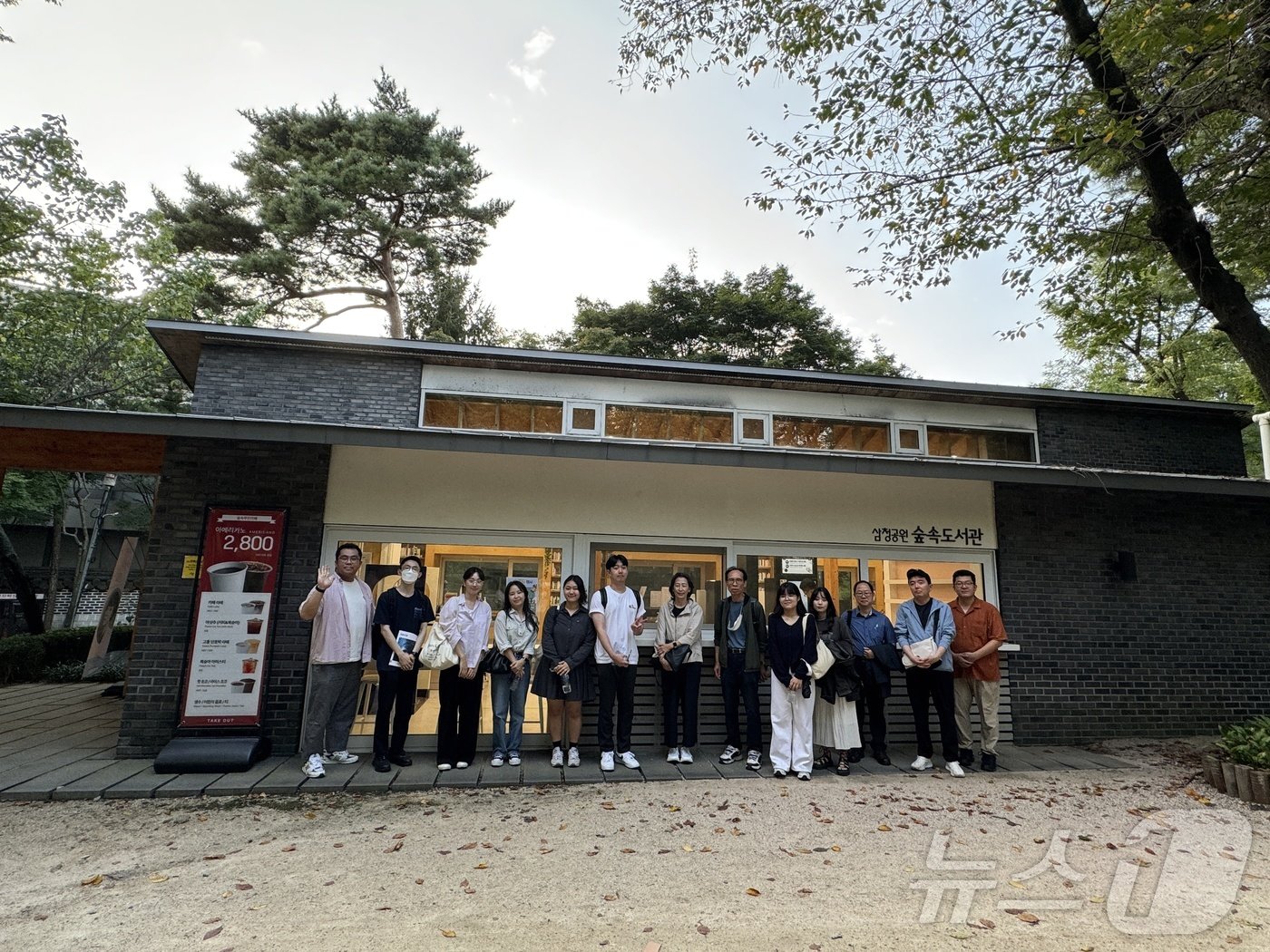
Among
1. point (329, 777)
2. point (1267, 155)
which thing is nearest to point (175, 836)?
point (329, 777)

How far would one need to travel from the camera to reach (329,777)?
17.4 feet

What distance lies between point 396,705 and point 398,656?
2.05 ft

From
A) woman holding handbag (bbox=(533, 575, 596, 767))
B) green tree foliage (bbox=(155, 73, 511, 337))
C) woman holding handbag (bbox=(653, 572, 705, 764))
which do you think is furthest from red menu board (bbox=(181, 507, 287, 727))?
green tree foliage (bbox=(155, 73, 511, 337))

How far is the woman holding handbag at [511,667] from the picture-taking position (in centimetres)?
571

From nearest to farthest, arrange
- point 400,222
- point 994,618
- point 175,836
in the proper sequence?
1. point 175,836
2. point 994,618
3. point 400,222

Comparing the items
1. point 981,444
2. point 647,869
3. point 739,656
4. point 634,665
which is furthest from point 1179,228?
point 647,869

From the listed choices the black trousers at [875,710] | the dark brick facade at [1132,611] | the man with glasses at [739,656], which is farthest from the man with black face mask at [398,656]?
the dark brick facade at [1132,611]

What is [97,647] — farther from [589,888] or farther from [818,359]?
[818,359]

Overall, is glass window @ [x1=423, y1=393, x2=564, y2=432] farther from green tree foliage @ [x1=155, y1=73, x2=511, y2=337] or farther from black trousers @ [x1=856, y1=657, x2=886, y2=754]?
green tree foliage @ [x1=155, y1=73, x2=511, y2=337]

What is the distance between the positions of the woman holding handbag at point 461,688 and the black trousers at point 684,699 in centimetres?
170

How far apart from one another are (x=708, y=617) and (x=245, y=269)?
16287 mm

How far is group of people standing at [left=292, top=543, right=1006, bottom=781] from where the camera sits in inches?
224

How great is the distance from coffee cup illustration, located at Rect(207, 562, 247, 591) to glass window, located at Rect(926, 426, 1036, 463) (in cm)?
782

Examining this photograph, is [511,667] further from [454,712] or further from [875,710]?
[875,710]
